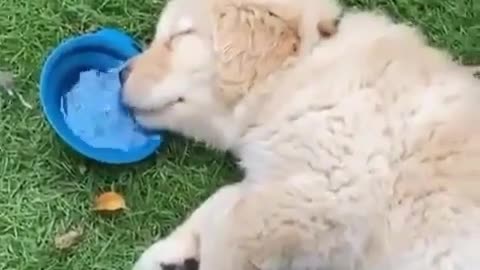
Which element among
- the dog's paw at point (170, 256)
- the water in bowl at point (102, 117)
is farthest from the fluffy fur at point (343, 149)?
the water in bowl at point (102, 117)

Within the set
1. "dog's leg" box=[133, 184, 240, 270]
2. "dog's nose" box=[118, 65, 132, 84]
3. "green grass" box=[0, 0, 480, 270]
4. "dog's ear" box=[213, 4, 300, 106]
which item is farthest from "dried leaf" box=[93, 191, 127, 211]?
"dog's ear" box=[213, 4, 300, 106]

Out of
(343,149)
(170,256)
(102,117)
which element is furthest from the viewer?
(102,117)

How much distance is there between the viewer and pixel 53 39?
114 inches

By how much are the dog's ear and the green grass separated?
378 mm

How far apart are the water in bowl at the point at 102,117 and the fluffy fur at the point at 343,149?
13cm

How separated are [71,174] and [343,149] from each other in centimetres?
67

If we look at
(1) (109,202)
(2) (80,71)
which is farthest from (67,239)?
(2) (80,71)

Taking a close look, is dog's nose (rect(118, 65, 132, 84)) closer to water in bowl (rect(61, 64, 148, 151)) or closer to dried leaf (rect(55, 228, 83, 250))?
water in bowl (rect(61, 64, 148, 151))

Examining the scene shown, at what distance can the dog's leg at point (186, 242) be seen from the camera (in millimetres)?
2605

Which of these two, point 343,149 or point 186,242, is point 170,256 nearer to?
point 186,242

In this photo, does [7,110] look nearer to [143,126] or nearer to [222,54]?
[143,126]

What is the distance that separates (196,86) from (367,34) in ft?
1.17

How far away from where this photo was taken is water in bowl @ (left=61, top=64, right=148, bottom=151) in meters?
2.73

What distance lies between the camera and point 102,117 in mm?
2734
